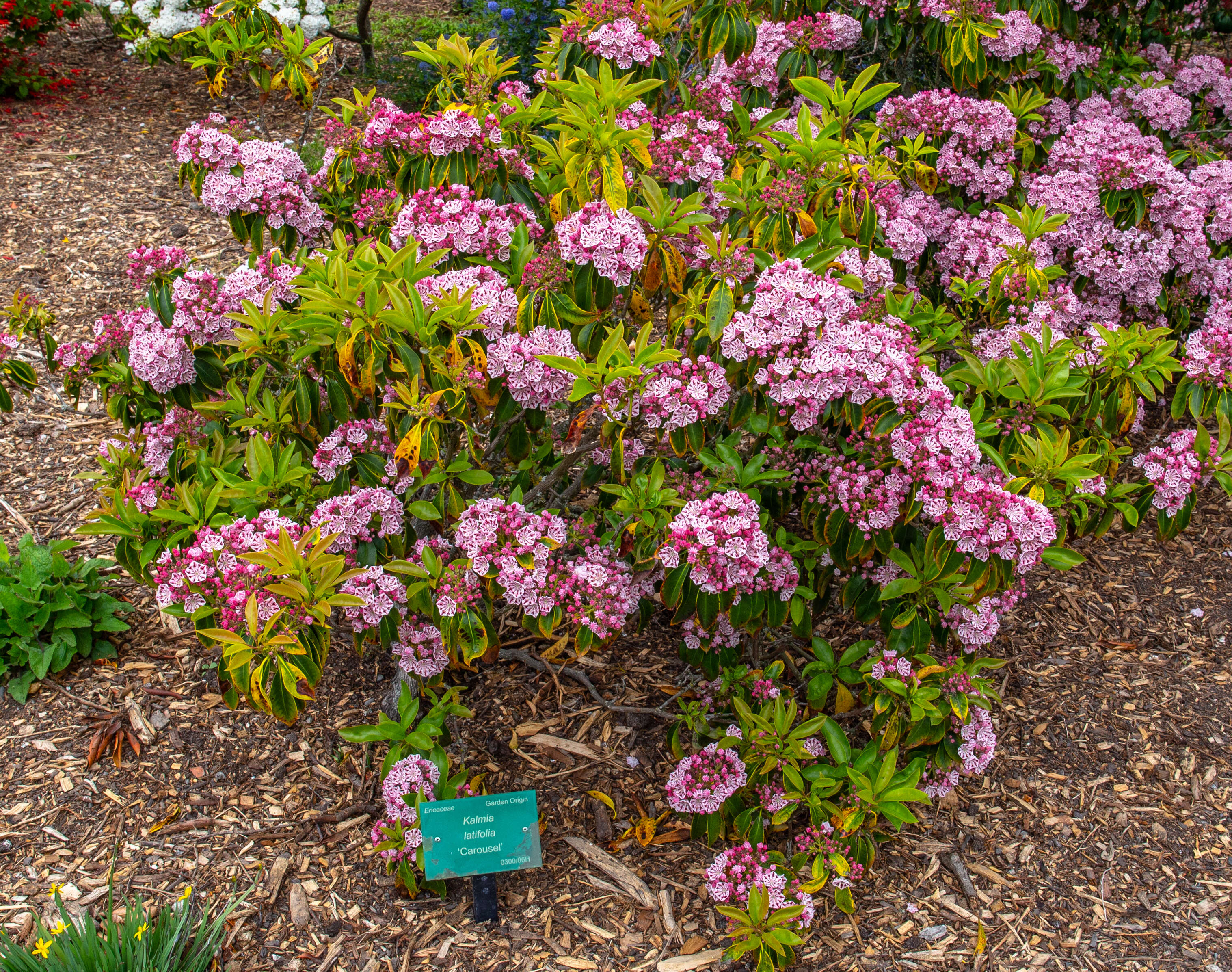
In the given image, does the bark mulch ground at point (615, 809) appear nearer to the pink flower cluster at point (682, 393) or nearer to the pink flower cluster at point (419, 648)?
the pink flower cluster at point (419, 648)

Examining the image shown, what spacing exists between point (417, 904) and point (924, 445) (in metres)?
1.66

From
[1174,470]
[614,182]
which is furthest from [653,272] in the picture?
[1174,470]

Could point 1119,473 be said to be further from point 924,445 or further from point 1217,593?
point 924,445

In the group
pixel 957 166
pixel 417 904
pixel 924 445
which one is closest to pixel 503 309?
pixel 924 445

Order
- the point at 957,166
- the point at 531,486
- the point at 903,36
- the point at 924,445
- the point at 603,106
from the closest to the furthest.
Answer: the point at 924,445 < the point at 603,106 < the point at 531,486 < the point at 957,166 < the point at 903,36

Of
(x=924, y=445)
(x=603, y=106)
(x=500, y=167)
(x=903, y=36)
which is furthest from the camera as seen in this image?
(x=903, y=36)

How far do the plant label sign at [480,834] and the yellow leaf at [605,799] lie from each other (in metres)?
0.45

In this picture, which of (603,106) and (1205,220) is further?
(1205,220)

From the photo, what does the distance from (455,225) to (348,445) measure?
0.60m

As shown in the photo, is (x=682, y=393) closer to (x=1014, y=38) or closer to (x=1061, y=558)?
(x=1061, y=558)

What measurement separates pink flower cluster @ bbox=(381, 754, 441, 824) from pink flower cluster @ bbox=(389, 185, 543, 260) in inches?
48.7

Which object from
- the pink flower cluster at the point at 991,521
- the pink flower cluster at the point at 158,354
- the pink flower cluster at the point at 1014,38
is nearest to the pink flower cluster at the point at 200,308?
the pink flower cluster at the point at 158,354

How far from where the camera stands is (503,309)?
219 centimetres

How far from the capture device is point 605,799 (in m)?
2.73
